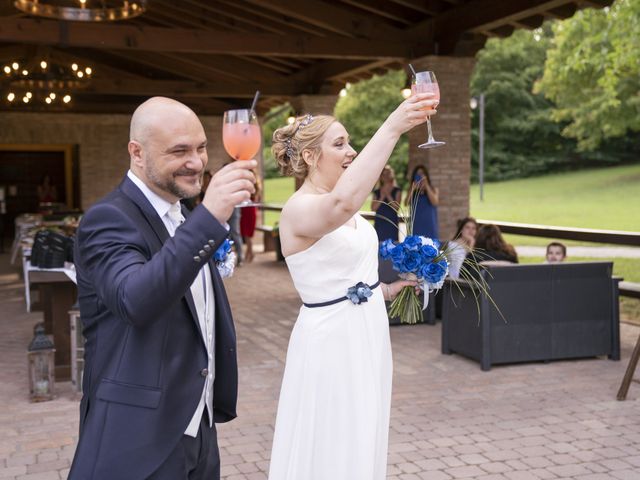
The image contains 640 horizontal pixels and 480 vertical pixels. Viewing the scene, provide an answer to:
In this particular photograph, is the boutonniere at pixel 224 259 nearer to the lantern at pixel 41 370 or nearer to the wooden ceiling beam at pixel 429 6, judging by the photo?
the lantern at pixel 41 370

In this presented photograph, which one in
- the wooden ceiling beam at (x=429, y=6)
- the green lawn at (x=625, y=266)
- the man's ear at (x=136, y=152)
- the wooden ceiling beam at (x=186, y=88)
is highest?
the wooden ceiling beam at (x=429, y=6)

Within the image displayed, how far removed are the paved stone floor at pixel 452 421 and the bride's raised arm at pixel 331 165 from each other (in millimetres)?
2056

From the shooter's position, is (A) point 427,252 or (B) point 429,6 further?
(B) point 429,6

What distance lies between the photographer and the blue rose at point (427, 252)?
3.30 m

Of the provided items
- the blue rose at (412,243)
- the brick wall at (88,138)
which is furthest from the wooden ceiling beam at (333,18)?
the brick wall at (88,138)

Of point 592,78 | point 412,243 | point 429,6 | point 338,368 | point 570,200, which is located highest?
point 592,78

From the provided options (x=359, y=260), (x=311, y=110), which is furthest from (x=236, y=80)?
(x=359, y=260)

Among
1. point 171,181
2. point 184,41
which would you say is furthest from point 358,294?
point 184,41

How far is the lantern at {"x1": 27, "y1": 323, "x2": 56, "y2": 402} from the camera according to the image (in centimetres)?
582

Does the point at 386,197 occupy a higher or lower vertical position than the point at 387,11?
lower

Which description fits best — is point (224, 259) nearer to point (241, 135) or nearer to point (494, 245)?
point (241, 135)

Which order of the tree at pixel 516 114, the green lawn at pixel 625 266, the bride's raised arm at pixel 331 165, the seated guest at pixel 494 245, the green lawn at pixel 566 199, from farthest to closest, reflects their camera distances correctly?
the tree at pixel 516 114, the green lawn at pixel 566 199, the green lawn at pixel 625 266, the seated guest at pixel 494 245, the bride's raised arm at pixel 331 165

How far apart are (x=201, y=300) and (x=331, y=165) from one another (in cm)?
94

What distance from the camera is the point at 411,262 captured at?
3.32 metres
